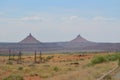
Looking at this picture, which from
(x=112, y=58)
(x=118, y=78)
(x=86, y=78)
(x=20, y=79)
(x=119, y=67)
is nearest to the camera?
(x=86, y=78)

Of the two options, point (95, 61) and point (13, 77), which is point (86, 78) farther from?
point (95, 61)

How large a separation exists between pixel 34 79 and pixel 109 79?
889 centimetres

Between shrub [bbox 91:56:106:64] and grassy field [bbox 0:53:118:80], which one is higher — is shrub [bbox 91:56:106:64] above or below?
above

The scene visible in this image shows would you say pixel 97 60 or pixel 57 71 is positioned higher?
pixel 97 60

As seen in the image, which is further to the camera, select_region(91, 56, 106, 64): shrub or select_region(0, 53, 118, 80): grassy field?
select_region(91, 56, 106, 64): shrub

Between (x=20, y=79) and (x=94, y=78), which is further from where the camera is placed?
(x=20, y=79)

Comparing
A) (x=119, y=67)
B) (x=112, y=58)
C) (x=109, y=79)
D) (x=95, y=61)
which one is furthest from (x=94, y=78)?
(x=112, y=58)

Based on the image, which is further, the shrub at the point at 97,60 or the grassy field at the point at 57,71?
the shrub at the point at 97,60

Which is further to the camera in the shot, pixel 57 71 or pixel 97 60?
pixel 97 60

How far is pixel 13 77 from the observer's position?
1089 inches

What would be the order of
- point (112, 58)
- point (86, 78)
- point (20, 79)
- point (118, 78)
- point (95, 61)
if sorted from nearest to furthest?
point (86, 78) < point (118, 78) < point (20, 79) < point (95, 61) < point (112, 58)

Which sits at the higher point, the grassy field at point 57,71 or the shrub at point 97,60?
the shrub at point 97,60

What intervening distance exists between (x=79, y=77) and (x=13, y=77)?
6.61 m

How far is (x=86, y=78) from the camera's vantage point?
72.0ft
